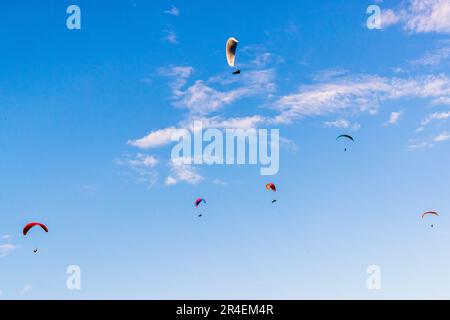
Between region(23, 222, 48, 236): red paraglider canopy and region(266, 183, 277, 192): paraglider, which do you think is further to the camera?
region(266, 183, 277, 192): paraglider

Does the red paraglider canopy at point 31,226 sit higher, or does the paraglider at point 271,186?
the paraglider at point 271,186

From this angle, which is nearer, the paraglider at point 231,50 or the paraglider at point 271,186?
the paraglider at point 231,50

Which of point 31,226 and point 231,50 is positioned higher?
point 231,50

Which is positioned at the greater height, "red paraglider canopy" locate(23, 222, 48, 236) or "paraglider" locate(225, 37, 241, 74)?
"paraglider" locate(225, 37, 241, 74)

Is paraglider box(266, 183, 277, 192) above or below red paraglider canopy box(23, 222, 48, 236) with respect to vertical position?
above

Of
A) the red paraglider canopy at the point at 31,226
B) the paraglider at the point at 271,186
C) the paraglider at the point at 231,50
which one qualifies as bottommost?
the red paraglider canopy at the point at 31,226

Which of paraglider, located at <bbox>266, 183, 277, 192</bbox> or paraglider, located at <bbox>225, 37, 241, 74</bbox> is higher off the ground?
paraglider, located at <bbox>225, 37, 241, 74</bbox>

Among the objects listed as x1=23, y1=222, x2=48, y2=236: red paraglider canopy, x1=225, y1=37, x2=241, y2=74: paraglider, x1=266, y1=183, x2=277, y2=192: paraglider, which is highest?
x1=225, y1=37, x2=241, y2=74: paraglider

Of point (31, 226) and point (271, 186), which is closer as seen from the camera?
point (31, 226)

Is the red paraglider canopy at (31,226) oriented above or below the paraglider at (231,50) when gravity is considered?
below

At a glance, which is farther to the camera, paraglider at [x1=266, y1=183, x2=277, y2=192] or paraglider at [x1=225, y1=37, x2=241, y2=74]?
paraglider at [x1=266, y1=183, x2=277, y2=192]
